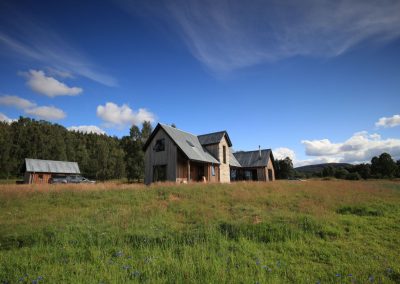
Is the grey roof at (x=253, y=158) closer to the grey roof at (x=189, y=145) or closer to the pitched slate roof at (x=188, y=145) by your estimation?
the pitched slate roof at (x=188, y=145)

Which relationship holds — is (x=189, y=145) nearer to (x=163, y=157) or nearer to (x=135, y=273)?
(x=163, y=157)

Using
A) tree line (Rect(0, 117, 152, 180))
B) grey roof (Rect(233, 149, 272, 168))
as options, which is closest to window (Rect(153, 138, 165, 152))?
grey roof (Rect(233, 149, 272, 168))

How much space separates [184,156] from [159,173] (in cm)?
366

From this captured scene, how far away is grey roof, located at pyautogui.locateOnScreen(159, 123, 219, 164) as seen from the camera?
2470 centimetres

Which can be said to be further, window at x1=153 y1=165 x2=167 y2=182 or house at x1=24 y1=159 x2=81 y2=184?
house at x1=24 y1=159 x2=81 y2=184

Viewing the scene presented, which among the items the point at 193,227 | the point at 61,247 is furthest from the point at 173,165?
the point at 61,247

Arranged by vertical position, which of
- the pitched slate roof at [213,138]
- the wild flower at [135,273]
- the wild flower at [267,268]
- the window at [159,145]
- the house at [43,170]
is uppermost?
the pitched slate roof at [213,138]

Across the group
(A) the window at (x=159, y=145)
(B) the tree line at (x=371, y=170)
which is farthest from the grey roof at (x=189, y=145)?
(B) the tree line at (x=371, y=170)

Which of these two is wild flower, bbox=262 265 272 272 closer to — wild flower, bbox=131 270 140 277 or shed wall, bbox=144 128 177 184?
wild flower, bbox=131 270 140 277

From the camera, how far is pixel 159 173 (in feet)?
84.9

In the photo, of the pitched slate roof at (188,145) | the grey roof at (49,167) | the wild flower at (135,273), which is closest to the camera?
the wild flower at (135,273)

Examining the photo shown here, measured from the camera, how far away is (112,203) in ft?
46.3

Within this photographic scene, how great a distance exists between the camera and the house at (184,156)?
2460 cm

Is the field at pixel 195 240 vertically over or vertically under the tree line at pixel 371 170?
under
